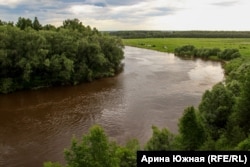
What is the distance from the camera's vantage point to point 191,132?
73.6 ft

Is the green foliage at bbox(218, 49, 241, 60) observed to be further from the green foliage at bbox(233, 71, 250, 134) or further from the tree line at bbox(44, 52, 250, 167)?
the green foliage at bbox(233, 71, 250, 134)

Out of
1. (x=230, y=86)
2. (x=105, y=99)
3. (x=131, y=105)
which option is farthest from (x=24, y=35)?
(x=230, y=86)

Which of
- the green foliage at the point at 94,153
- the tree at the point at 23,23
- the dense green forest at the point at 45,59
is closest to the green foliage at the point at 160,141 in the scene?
the green foliage at the point at 94,153

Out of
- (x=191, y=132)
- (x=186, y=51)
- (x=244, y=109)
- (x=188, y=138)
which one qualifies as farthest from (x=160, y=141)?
(x=186, y=51)

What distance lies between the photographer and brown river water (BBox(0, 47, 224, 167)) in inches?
1334

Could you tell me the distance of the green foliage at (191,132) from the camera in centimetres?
2205

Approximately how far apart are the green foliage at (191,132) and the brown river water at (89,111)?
12270mm

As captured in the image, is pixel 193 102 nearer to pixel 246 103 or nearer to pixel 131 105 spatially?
pixel 131 105

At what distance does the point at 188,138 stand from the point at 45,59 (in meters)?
43.2

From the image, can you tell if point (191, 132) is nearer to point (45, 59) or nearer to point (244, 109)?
point (244, 109)

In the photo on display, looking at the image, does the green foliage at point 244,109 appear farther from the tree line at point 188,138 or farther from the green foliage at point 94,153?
the green foliage at point 94,153

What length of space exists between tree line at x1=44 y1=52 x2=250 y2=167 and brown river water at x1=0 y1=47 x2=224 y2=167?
7.83 meters

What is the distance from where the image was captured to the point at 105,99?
168ft

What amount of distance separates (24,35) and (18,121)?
22989 millimetres
